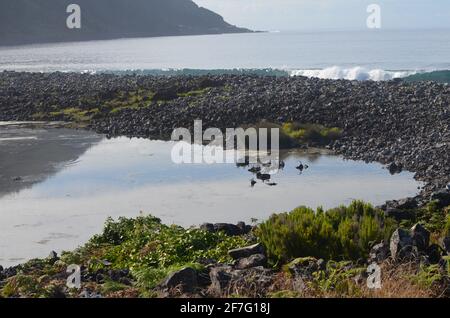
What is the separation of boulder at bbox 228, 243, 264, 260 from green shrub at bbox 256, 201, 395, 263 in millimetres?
171

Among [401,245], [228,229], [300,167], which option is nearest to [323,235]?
[401,245]

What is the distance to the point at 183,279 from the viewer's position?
10.2 metres

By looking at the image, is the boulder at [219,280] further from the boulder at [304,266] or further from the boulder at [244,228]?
the boulder at [244,228]

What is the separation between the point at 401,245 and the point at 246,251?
281 centimetres

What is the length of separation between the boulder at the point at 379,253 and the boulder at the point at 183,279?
299cm

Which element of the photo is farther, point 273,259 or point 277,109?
point 277,109

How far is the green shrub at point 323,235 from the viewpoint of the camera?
12.3 meters

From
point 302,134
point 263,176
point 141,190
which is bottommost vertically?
point 141,190

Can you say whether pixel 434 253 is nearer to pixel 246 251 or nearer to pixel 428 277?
pixel 428 277

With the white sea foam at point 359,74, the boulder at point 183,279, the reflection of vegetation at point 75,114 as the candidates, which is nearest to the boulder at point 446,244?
the boulder at point 183,279

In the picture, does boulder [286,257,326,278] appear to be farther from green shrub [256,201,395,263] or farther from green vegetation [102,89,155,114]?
green vegetation [102,89,155,114]

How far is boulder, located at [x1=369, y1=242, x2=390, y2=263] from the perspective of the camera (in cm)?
1140

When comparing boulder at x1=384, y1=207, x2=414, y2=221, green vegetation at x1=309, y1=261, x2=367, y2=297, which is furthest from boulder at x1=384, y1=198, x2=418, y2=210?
green vegetation at x1=309, y1=261, x2=367, y2=297
